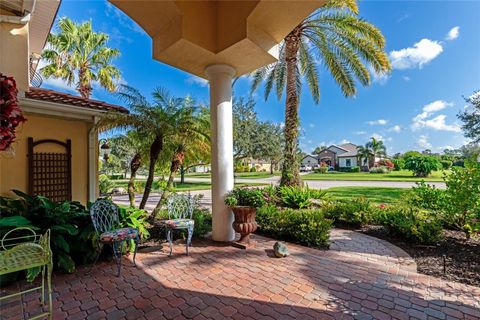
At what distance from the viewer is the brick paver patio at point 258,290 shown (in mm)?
2447

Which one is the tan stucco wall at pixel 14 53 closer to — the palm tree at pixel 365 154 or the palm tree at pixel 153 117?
the palm tree at pixel 153 117

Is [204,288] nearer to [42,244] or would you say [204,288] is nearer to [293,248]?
[42,244]

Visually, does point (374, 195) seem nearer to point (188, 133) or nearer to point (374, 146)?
point (188, 133)

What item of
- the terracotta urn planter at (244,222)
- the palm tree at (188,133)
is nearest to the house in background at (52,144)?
the palm tree at (188,133)

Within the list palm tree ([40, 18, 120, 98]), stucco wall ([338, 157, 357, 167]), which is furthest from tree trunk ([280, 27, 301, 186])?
stucco wall ([338, 157, 357, 167])

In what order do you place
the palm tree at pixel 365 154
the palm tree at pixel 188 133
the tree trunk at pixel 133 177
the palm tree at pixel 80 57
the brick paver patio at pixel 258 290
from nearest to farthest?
the brick paver patio at pixel 258 290, the palm tree at pixel 188 133, the tree trunk at pixel 133 177, the palm tree at pixel 80 57, the palm tree at pixel 365 154

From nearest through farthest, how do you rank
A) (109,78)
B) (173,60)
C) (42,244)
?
1. (42,244)
2. (173,60)
3. (109,78)

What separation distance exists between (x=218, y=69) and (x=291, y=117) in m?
5.14

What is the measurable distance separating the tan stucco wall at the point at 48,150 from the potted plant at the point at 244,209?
151 inches

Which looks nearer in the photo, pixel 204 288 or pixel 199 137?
pixel 204 288

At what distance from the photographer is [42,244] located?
221 cm

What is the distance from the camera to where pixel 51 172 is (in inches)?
210

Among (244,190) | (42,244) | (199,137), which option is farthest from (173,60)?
(42,244)

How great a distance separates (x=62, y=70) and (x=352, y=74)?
14.0 metres
